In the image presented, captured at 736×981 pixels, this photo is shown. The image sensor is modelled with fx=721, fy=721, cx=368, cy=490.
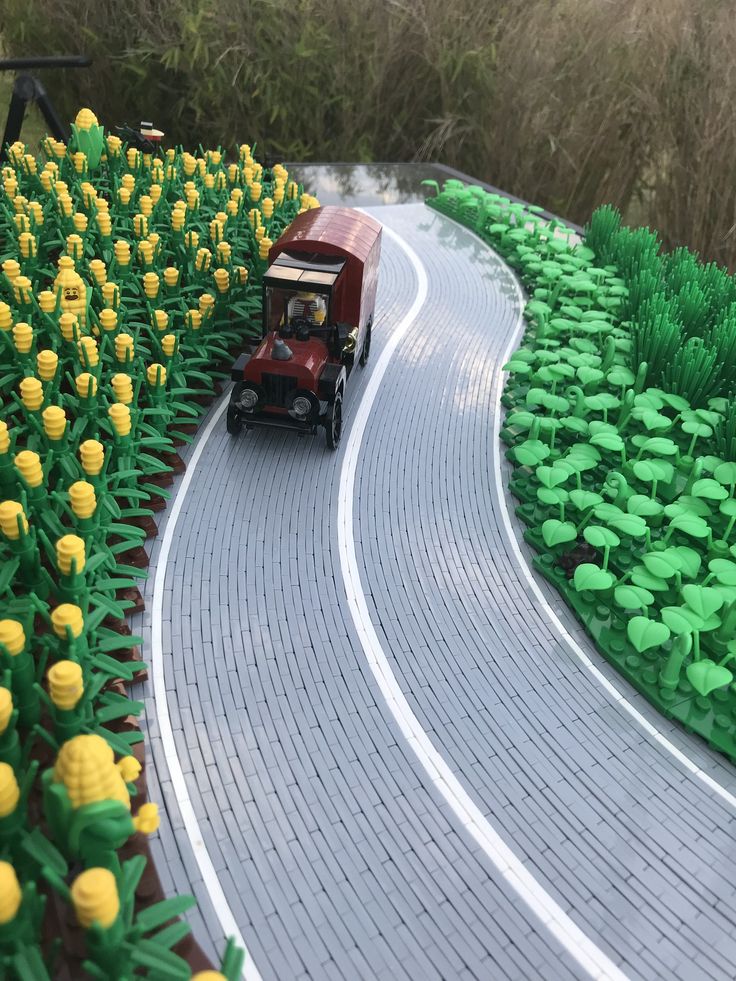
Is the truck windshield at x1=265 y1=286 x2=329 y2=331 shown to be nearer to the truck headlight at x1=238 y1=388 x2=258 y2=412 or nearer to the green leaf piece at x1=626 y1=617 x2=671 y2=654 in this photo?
the truck headlight at x1=238 y1=388 x2=258 y2=412

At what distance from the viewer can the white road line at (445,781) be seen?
4.59 m

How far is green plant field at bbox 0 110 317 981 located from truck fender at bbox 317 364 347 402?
1.56 m

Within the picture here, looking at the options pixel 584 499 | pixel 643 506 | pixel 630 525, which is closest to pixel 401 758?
pixel 630 525

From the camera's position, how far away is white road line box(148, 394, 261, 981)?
4.44m

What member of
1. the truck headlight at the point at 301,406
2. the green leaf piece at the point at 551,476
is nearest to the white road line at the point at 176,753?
the truck headlight at the point at 301,406

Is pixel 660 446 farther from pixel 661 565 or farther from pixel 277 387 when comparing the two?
pixel 277 387

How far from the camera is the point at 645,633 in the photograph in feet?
19.7


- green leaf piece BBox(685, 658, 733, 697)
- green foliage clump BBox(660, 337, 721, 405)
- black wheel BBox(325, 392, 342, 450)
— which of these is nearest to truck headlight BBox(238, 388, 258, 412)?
black wheel BBox(325, 392, 342, 450)

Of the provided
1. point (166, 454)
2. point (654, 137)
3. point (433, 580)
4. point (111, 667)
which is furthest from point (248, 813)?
point (654, 137)

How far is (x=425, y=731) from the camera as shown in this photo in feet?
18.8

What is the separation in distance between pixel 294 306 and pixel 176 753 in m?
5.20

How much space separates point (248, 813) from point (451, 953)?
5.22ft

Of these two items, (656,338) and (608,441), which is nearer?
(608,441)

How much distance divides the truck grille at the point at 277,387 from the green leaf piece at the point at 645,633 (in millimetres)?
4307
